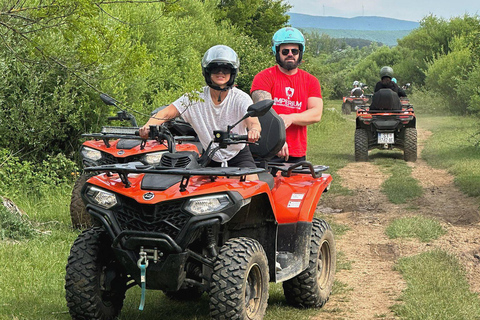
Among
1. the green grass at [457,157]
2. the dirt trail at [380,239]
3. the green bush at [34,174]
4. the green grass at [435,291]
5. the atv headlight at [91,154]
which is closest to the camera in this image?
the green grass at [435,291]

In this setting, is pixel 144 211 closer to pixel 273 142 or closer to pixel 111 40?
pixel 273 142

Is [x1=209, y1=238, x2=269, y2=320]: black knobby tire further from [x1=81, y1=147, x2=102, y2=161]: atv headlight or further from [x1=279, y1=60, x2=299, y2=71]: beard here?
[x1=81, y1=147, x2=102, y2=161]: atv headlight

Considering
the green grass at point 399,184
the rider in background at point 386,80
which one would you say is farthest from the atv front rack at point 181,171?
the rider in background at point 386,80

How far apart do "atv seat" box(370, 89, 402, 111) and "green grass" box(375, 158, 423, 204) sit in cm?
134

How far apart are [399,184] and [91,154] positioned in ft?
22.1

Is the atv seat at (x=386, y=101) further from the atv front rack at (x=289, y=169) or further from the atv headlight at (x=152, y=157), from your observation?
the atv front rack at (x=289, y=169)

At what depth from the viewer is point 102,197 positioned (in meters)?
5.02

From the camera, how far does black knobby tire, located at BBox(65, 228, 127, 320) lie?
499 centimetres

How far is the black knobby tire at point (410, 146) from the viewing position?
18047mm

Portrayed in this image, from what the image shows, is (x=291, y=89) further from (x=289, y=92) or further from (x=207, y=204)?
(x=207, y=204)

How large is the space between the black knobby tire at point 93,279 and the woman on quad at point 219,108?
88cm

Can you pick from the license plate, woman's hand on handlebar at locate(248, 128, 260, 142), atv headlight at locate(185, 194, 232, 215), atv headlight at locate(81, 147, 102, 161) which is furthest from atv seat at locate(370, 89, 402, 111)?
atv headlight at locate(185, 194, 232, 215)

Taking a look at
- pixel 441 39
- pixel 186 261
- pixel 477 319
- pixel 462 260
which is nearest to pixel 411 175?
pixel 462 260

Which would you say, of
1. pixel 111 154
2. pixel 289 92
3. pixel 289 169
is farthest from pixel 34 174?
pixel 289 169
